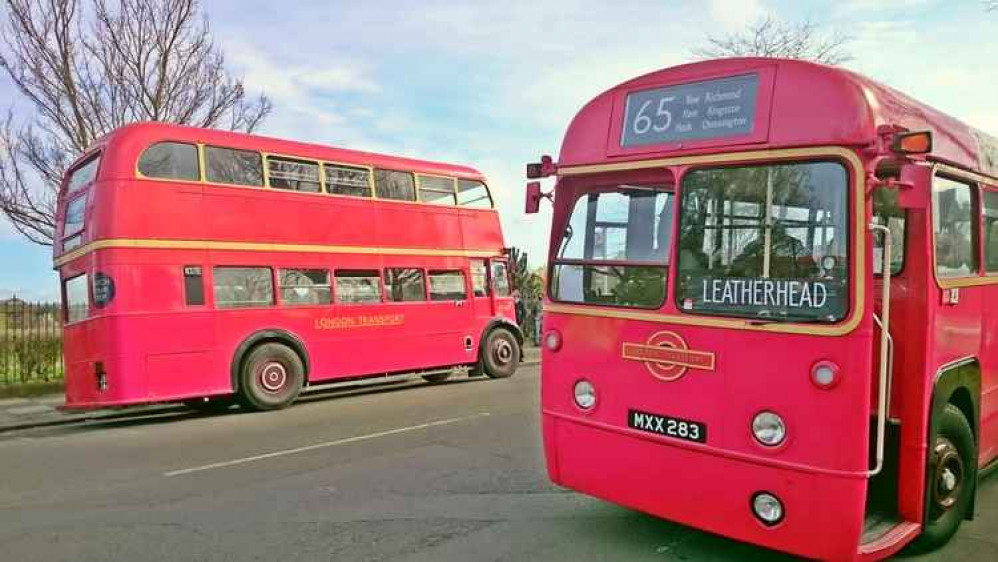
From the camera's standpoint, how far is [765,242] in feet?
12.8

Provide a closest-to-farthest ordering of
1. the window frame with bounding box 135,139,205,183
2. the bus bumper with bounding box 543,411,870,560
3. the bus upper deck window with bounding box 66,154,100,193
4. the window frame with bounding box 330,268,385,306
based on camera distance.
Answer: the bus bumper with bounding box 543,411,870,560 < the window frame with bounding box 135,139,205,183 < the bus upper deck window with bounding box 66,154,100,193 < the window frame with bounding box 330,268,385,306

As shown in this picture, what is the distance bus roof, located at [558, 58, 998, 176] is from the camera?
365cm

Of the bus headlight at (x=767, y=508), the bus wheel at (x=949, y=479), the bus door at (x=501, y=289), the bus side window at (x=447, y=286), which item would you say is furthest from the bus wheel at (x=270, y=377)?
the bus wheel at (x=949, y=479)

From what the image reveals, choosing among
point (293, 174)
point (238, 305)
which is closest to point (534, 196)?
point (238, 305)

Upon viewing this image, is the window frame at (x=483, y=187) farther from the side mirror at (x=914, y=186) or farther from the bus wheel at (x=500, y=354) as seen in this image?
the side mirror at (x=914, y=186)

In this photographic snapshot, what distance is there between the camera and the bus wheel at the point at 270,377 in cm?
1123

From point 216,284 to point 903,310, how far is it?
9.55 metres

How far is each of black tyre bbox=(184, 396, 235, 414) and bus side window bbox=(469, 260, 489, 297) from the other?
16.6ft

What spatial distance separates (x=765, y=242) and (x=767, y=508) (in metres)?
1.35

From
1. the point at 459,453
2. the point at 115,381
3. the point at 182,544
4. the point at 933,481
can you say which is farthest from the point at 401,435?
the point at 933,481

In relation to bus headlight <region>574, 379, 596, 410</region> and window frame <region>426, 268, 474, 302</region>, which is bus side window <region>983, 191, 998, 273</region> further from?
window frame <region>426, 268, 474, 302</region>

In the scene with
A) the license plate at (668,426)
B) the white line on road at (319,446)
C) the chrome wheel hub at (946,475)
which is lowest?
the white line on road at (319,446)

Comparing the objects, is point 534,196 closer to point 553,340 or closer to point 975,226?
point 553,340

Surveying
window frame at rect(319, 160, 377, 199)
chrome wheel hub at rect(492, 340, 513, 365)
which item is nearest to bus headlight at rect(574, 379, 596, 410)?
window frame at rect(319, 160, 377, 199)
